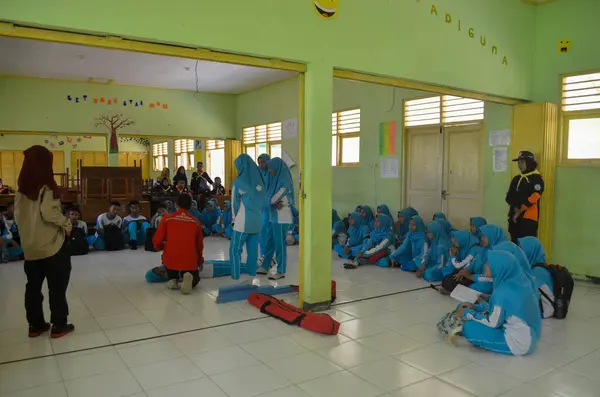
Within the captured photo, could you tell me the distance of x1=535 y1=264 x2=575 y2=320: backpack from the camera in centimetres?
445

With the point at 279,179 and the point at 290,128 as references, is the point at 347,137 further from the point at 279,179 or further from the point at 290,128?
the point at 279,179

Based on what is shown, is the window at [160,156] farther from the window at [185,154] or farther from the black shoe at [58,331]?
the black shoe at [58,331]

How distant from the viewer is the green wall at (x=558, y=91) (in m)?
5.96

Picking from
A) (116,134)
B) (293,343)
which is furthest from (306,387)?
(116,134)

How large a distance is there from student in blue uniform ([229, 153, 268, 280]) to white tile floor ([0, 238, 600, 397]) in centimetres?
69

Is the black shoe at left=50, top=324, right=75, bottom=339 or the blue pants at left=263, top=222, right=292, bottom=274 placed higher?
the blue pants at left=263, top=222, right=292, bottom=274

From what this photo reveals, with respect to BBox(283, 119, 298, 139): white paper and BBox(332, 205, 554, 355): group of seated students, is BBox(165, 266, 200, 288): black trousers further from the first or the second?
BBox(283, 119, 298, 139): white paper

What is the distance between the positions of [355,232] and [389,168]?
4.38ft

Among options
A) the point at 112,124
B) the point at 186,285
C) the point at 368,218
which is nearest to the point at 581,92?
the point at 368,218

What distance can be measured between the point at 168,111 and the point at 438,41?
8123mm

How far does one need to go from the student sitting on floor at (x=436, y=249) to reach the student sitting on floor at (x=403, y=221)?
3.33ft

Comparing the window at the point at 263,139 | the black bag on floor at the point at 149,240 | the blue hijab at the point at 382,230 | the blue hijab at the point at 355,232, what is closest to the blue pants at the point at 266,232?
the blue hijab at the point at 382,230

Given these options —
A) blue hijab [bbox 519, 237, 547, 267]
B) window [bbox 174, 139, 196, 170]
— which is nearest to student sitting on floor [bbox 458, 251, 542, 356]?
blue hijab [bbox 519, 237, 547, 267]

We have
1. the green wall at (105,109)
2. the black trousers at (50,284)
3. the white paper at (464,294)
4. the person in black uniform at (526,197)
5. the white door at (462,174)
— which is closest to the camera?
the black trousers at (50,284)
